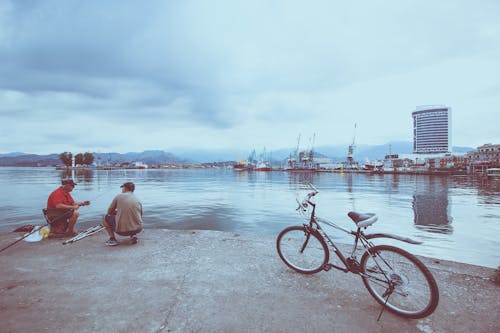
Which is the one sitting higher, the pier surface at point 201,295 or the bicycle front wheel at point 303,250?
the bicycle front wheel at point 303,250

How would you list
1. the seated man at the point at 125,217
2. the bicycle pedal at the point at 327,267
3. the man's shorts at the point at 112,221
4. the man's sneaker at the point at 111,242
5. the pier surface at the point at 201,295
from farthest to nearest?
1. the man's shorts at the point at 112,221
2. the man's sneaker at the point at 111,242
3. the seated man at the point at 125,217
4. the bicycle pedal at the point at 327,267
5. the pier surface at the point at 201,295

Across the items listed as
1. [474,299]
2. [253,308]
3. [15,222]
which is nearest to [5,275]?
[253,308]

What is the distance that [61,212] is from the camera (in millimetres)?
8523

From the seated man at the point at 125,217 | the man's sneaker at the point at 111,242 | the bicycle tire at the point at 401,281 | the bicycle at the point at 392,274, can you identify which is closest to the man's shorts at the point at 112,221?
the seated man at the point at 125,217

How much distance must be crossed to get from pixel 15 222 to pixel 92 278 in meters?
14.8

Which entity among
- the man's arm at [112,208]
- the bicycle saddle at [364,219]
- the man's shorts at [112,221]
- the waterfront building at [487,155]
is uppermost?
the waterfront building at [487,155]

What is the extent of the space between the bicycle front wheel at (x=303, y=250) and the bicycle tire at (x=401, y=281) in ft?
3.54

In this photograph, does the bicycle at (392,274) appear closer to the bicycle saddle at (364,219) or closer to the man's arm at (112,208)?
the bicycle saddle at (364,219)

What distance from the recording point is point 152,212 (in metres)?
19.8

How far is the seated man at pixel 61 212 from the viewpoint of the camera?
8.44 meters

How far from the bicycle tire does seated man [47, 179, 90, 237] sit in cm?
827

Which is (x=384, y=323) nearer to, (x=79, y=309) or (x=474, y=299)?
(x=474, y=299)

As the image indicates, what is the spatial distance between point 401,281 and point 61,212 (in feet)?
30.4

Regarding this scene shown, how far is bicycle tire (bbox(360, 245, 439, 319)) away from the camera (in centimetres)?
397
